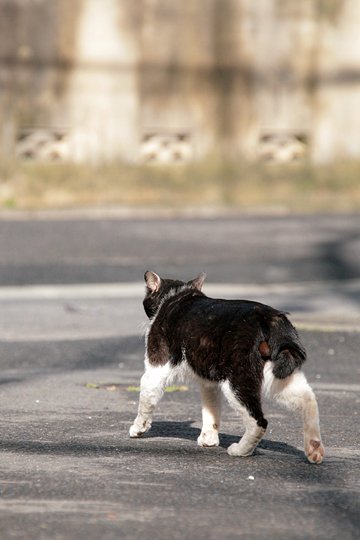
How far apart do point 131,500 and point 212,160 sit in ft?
59.8

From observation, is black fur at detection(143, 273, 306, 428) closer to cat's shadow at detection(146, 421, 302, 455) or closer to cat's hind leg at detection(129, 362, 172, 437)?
cat's hind leg at detection(129, 362, 172, 437)

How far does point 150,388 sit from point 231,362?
718 millimetres

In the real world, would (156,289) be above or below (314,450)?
above

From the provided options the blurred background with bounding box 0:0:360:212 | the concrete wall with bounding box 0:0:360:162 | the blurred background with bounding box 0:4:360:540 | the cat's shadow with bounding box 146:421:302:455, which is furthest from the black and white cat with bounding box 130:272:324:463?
the concrete wall with bounding box 0:0:360:162

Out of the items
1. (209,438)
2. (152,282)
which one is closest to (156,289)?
(152,282)

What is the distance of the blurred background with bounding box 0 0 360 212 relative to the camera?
908 inches

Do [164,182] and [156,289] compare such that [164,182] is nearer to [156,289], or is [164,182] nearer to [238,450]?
[156,289]

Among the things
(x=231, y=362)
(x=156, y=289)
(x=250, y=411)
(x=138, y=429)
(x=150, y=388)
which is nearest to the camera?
(x=250, y=411)

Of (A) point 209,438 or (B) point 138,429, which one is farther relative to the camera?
(B) point 138,429

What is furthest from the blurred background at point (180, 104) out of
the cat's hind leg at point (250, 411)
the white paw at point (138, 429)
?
the cat's hind leg at point (250, 411)

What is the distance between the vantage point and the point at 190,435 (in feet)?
26.5

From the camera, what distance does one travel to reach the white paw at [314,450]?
22.9ft

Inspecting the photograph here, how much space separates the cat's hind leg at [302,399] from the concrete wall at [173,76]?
54.6 feet

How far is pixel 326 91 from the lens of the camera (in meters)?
24.5
